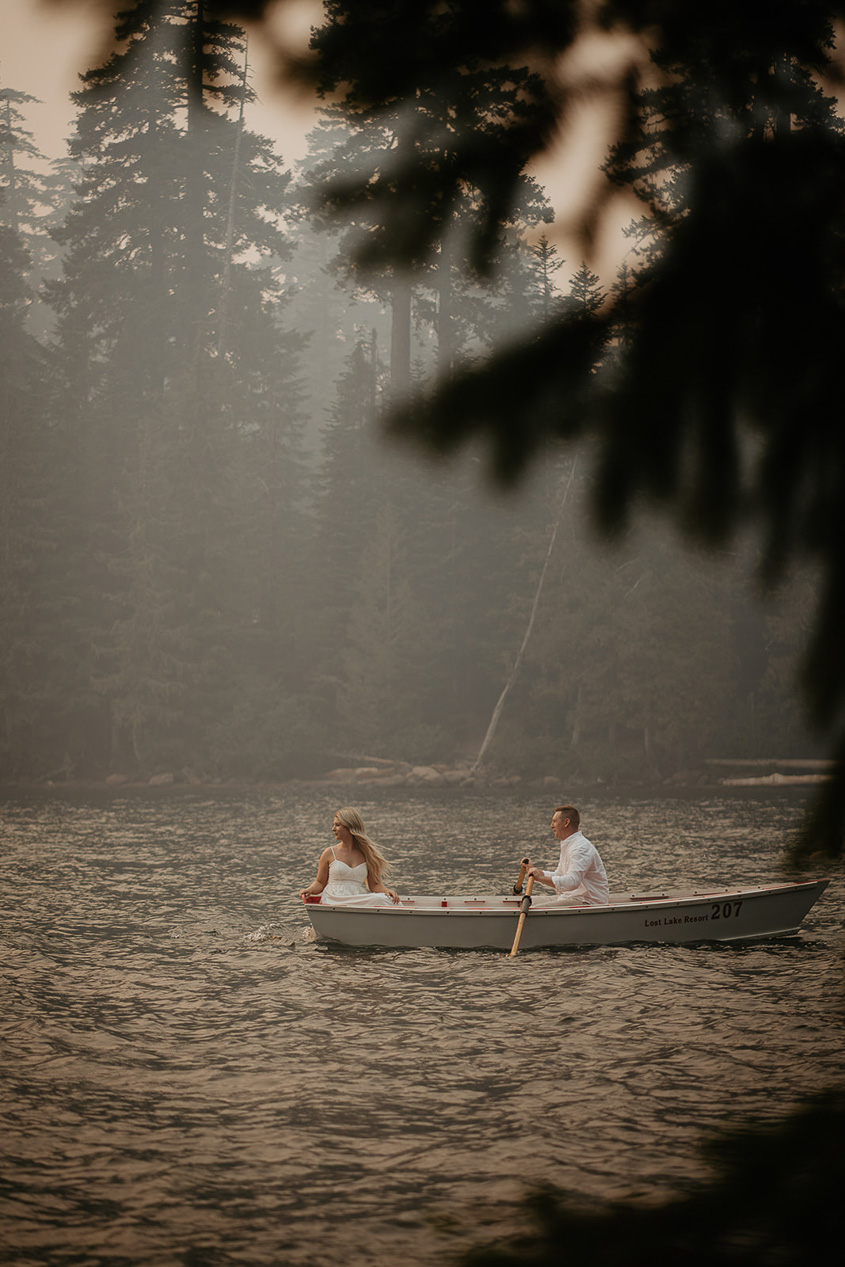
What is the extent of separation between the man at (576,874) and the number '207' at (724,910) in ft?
4.57

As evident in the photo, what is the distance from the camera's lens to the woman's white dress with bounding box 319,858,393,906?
43.8 ft

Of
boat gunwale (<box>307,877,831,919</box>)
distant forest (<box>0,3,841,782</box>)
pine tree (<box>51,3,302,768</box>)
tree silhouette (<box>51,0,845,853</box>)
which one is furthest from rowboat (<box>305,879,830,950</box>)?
pine tree (<box>51,3,302,768</box>)

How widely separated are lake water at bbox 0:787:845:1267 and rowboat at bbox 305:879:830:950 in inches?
8.7

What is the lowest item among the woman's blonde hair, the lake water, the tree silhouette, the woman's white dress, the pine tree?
the lake water

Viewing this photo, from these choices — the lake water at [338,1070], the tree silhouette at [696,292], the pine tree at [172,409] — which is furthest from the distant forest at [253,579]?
the tree silhouette at [696,292]

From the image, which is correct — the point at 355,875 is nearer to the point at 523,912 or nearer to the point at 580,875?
the point at 523,912

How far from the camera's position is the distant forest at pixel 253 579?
→ 4428 cm

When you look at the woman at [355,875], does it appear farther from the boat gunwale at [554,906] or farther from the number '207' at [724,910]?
the number '207' at [724,910]

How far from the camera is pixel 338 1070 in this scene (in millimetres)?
9422

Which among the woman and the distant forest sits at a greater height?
the distant forest

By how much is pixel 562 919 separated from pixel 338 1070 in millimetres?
4248

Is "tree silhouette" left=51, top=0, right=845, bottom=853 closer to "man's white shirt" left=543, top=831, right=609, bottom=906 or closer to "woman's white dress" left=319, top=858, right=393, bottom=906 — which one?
"man's white shirt" left=543, top=831, right=609, bottom=906

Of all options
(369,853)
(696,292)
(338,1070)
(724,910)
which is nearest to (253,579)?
(369,853)

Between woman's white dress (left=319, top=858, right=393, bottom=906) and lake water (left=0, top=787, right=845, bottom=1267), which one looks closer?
lake water (left=0, top=787, right=845, bottom=1267)
